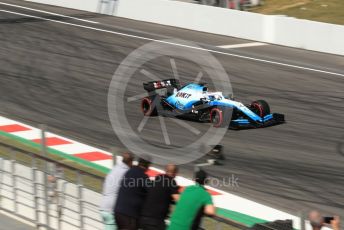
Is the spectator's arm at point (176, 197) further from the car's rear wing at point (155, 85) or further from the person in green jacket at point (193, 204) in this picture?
the car's rear wing at point (155, 85)

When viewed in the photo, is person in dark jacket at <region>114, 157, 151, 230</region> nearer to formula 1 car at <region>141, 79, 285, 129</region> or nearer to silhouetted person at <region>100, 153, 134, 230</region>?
silhouetted person at <region>100, 153, 134, 230</region>

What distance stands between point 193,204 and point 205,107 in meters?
9.11

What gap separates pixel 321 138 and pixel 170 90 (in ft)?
11.4

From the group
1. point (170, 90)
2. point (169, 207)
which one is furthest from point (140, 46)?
point (169, 207)

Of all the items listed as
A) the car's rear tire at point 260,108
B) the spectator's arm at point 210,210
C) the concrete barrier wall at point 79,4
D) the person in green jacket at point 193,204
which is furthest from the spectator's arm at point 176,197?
the concrete barrier wall at point 79,4

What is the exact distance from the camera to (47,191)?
33.3ft

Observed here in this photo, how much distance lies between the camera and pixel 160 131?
16.7 m

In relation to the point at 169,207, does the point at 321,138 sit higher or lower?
lower

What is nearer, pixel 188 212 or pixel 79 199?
pixel 188 212

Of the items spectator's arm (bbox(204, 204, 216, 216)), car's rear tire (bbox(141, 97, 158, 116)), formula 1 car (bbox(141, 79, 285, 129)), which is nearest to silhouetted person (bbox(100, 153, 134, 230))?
spectator's arm (bbox(204, 204, 216, 216))

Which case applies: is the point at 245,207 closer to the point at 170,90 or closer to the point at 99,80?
the point at 170,90

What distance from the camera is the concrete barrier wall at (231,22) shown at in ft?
80.3

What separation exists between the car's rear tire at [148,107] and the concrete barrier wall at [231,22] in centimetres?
834

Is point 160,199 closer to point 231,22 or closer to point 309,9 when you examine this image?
point 231,22
